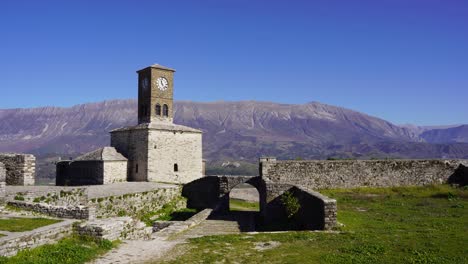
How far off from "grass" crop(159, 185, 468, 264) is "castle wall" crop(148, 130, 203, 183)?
20296 millimetres

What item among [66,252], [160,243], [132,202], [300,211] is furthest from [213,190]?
[66,252]

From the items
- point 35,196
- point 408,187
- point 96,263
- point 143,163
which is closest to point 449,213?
point 408,187

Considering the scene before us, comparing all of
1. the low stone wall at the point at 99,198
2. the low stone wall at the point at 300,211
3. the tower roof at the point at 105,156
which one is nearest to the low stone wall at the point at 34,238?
the low stone wall at the point at 99,198

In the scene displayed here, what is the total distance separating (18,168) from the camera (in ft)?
84.5

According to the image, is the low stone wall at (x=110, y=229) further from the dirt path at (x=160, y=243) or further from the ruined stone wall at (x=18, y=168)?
the ruined stone wall at (x=18, y=168)

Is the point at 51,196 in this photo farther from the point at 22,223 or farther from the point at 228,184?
the point at 228,184

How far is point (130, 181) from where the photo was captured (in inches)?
1569

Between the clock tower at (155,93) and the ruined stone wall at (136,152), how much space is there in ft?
9.91

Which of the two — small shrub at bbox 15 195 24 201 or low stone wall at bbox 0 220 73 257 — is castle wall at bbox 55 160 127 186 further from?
low stone wall at bbox 0 220 73 257

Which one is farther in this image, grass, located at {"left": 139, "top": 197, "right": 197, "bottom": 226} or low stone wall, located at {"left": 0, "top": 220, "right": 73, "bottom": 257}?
grass, located at {"left": 139, "top": 197, "right": 197, "bottom": 226}

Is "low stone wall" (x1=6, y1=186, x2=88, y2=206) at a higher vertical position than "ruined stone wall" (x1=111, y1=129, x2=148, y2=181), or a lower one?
lower

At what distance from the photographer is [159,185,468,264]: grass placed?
43.3ft

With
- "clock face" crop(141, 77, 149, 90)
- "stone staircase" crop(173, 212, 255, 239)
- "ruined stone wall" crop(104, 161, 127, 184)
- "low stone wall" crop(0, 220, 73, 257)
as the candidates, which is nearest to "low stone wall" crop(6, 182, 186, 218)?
"low stone wall" crop(0, 220, 73, 257)

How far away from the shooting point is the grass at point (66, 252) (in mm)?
11766
